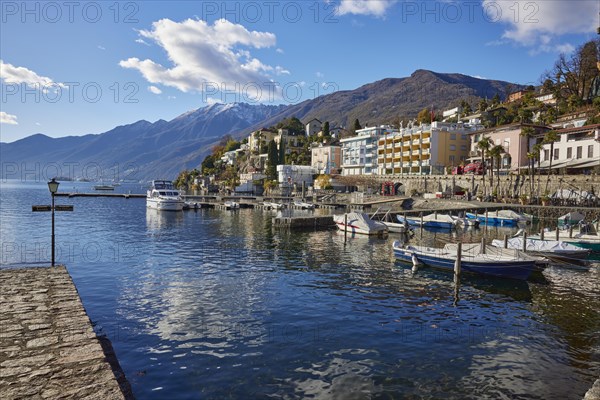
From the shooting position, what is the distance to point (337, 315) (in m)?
19.3

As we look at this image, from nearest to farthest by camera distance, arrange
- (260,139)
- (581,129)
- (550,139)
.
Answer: (581,129) < (550,139) < (260,139)

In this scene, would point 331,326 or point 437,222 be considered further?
point 437,222

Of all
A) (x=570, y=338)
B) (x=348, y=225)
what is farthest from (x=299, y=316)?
(x=348, y=225)

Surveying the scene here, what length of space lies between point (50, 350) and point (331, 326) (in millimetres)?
11320

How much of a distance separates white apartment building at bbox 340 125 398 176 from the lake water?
9069 centimetres

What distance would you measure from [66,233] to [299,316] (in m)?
42.2

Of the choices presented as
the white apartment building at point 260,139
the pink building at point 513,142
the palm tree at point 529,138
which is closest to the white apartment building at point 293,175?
the white apartment building at point 260,139

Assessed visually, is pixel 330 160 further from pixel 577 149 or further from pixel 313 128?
pixel 577 149

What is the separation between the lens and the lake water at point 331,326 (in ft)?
41.5

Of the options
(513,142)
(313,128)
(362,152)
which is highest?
(313,128)

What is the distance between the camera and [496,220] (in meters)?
61.6

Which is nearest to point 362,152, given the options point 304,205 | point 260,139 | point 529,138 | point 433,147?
point 433,147

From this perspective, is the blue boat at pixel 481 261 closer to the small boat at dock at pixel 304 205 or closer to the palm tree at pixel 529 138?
the palm tree at pixel 529 138

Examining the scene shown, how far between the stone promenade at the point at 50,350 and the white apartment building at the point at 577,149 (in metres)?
76.5
